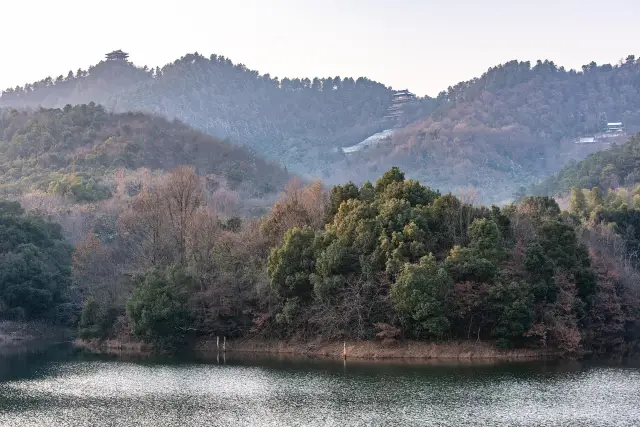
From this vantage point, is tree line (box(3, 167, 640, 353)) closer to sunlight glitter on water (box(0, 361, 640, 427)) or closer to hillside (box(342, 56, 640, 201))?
sunlight glitter on water (box(0, 361, 640, 427))

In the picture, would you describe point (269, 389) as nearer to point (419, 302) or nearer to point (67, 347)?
point (419, 302)

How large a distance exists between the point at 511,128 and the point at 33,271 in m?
138

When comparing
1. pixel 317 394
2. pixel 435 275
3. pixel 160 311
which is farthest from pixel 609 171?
pixel 317 394

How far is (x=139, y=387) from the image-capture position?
36906 millimetres

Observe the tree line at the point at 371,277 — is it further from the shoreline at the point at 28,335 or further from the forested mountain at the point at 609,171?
the forested mountain at the point at 609,171

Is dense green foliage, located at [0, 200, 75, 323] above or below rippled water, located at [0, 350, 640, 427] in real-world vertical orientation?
above

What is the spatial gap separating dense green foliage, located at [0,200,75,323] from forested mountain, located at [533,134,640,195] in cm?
5858

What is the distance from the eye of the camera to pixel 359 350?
1778 inches

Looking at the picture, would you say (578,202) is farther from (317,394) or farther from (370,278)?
(317,394)

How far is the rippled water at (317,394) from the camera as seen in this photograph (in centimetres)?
2966

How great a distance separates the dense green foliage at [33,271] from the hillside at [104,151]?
32.5 metres

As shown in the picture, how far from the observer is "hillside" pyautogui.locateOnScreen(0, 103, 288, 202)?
105 m

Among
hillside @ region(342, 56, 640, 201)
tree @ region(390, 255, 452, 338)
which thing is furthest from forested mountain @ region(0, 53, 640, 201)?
tree @ region(390, 255, 452, 338)

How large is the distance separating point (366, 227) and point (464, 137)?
132m
